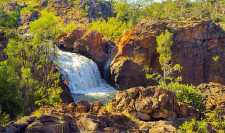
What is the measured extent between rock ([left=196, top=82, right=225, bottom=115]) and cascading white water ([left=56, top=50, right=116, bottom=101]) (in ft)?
43.4

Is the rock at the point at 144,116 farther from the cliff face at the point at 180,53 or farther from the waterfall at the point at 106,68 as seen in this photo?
the waterfall at the point at 106,68

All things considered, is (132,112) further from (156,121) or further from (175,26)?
(175,26)

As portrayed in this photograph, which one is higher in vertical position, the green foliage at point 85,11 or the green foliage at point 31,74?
the green foliage at point 85,11

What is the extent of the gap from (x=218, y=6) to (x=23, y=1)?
2739 inches

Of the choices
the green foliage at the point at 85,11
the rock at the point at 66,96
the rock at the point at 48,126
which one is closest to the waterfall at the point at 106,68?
the rock at the point at 66,96

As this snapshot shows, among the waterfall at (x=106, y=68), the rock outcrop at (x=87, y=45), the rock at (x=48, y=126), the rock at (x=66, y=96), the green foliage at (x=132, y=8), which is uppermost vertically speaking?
the green foliage at (x=132, y=8)

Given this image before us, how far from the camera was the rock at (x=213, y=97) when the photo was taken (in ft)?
50.4

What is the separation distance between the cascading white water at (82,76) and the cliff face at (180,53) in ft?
9.28

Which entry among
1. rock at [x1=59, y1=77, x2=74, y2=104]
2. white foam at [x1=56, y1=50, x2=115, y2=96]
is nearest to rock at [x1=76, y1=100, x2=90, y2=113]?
rock at [x1=59, y1=77, x2=74, y2=104]

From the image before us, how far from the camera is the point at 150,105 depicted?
11.1 m

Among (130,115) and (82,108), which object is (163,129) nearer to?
(130,115)

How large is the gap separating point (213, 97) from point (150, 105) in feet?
24.4

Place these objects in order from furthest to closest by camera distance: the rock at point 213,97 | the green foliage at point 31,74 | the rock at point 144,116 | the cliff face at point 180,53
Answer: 1. the cliff face at point 180,53
2. the green foliage at point 31,74
3. the rock at point 213,97
4. the rock at point 144,116

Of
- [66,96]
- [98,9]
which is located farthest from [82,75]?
[98,9]
